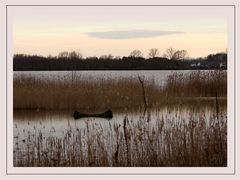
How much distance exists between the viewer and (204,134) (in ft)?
36.7

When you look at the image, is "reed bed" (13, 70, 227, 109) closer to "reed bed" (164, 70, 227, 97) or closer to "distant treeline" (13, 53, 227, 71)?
"reed bed" (164, 70, 227, 97)

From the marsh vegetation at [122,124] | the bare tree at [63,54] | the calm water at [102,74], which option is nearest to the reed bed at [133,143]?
the marsh vegetation at [122,124]

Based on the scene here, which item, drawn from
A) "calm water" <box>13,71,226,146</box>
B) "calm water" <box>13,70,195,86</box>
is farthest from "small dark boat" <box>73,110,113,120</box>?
"calm water" <box>13,70,195,86</box>

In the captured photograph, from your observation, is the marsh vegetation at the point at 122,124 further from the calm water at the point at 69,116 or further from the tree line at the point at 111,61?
the tree line at the point at 111,61

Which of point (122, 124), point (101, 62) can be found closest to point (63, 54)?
point (101, 62)

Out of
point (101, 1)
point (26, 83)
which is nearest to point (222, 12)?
point (101, 1)

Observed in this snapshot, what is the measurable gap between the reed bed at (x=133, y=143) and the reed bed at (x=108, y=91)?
0.60 feet

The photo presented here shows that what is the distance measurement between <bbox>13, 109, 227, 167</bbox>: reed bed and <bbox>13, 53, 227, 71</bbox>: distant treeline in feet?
1.70

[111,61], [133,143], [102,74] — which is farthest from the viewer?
[133,143]

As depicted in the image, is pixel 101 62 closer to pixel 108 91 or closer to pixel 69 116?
pixel 108 91

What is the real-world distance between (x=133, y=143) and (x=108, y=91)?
1.89 feet

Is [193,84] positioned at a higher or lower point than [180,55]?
lower

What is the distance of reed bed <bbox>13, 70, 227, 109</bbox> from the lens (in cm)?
1102

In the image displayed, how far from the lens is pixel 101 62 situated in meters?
11.0
